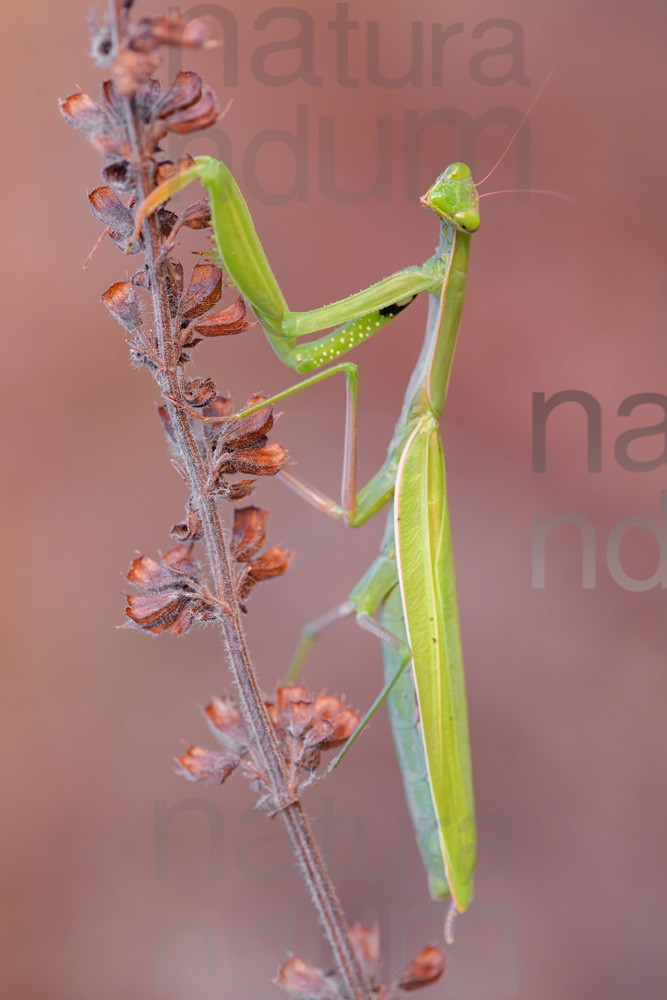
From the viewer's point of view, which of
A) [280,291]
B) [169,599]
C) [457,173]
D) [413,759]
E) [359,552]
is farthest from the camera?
[359,552]

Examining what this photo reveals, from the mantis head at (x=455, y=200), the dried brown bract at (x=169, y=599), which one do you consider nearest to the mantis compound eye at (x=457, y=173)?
the mantis head at (x=455, y=200)

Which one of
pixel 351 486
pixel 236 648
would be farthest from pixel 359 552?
pixel 236 648

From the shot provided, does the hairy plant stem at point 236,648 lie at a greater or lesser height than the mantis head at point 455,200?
lesser

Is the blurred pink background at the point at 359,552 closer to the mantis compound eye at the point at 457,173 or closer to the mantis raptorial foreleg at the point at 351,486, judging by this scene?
the mantis raptorial foreleg at the point at 351,486

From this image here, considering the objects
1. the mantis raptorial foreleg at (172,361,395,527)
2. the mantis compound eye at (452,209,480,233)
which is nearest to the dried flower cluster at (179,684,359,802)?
the mantis raptorial foreleg at (172,361,395,527)

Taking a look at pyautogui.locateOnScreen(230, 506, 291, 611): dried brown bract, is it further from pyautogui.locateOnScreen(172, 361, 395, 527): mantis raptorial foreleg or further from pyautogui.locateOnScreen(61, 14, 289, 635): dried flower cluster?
pyautogui.locateOnScreen(172, 361, 395, 527): mantis raptorial foreleg

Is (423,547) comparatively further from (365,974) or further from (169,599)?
(365,974)

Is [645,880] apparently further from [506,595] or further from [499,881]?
[506,595]
